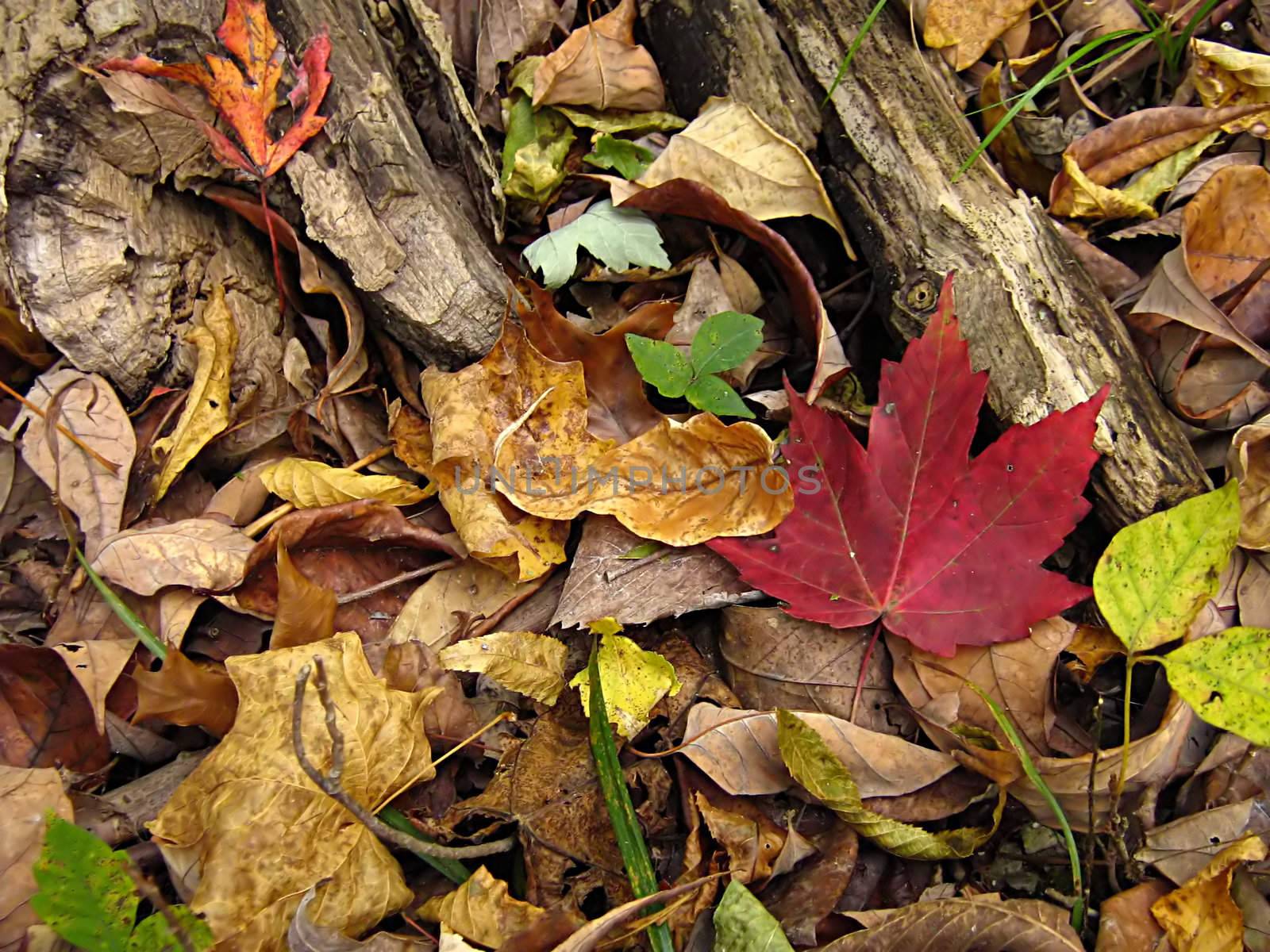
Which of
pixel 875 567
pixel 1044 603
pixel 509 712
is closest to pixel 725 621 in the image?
pixel 875 567

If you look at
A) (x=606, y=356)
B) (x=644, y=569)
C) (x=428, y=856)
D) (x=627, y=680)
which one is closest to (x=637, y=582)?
(x=644, y=569)

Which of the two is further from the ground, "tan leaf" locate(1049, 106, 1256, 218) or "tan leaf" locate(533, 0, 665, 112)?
"tan leaf" locate(533, 0, 665, 112)

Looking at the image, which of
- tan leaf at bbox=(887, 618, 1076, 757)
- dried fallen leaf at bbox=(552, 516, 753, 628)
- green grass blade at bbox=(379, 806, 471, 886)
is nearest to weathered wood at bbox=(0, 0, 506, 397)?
dried fallen leaf at bbox=(552, 516, 753, 628)

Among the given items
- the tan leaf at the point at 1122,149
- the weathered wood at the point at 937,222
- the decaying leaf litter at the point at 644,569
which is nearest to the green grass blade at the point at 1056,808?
the decaying leaf litter at the point at 644,569

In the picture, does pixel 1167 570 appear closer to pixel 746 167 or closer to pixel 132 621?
pixel 746 167

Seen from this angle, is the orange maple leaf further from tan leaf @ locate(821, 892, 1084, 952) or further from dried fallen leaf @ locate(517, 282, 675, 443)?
tan leaf @ locate(821, 892, 1084, 952)

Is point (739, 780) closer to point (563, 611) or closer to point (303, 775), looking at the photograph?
point (563, 611)
